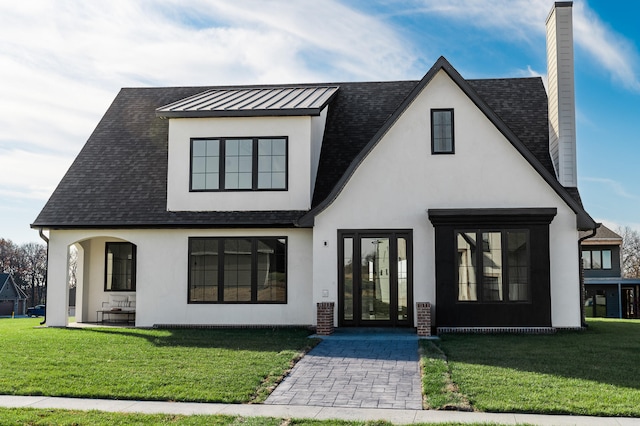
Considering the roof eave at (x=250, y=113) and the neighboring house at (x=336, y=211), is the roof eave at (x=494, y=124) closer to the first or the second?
the neighboring house at (x=336, y=211)

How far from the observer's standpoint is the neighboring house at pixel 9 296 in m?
74.5

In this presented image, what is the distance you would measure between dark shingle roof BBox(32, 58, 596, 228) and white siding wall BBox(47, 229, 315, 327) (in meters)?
0.46

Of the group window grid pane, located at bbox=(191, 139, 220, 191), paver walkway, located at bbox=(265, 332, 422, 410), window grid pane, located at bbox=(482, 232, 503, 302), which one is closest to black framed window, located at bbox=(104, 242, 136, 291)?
window grid pane, located at bbox=(191, 139, 220, 191)

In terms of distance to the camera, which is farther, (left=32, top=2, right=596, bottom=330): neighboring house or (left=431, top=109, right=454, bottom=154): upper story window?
(left=431, top=109, right=454, bottom=154): upper story window

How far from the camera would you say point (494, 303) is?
54.9 feet

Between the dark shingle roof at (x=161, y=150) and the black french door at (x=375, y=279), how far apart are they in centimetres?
159

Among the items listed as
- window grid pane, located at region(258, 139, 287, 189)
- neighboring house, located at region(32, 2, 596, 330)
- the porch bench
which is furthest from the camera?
the porch bench

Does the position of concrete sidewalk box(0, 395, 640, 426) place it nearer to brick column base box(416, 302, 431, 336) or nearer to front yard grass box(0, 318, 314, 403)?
front yard grass box(0, 318, 314, 403)

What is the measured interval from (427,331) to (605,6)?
32.4 feet

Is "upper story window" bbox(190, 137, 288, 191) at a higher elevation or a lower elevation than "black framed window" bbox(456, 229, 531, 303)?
higher

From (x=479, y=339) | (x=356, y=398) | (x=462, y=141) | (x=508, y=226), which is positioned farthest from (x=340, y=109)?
(x=356, y=398)

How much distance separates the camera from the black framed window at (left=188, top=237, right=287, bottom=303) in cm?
1862

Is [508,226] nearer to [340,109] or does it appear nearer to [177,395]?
[340,109]

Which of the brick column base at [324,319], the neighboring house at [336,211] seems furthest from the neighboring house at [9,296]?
the brick column base at [324,319]
